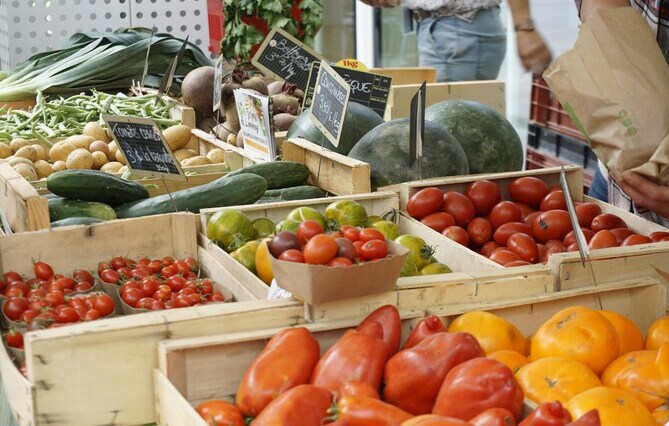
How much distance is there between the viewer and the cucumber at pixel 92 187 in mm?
2996

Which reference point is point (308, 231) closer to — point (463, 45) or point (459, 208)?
point (459, 208)

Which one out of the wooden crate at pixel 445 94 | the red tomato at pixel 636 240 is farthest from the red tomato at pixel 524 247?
the wooden crate at pixel 445 94

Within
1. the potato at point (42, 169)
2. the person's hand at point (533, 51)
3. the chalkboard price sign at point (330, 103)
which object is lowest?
the potato at point (42, 169)

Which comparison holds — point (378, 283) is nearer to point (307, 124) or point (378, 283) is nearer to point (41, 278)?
point (41, 278)

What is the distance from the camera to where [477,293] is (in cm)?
207

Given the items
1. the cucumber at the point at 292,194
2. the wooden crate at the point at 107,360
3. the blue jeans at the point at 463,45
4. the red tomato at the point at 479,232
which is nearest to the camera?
the wooden crate at the point at 107,360

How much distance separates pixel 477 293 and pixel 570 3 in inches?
356

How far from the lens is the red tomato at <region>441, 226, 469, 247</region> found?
2.67m

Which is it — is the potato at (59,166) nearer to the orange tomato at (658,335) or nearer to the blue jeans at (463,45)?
the orange tomato at (658,335)

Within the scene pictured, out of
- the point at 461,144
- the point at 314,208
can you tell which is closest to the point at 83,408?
the point at 314,208

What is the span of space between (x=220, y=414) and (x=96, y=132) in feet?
9.60

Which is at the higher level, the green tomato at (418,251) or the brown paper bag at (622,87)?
the brown paper bag at (622,87)

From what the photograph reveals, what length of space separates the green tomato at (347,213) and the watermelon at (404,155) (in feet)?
1.38

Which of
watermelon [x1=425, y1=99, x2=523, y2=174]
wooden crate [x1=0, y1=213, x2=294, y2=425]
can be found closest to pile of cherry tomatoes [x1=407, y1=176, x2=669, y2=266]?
watermelon [x1=425, y1=99, x2=523, y2=174]
